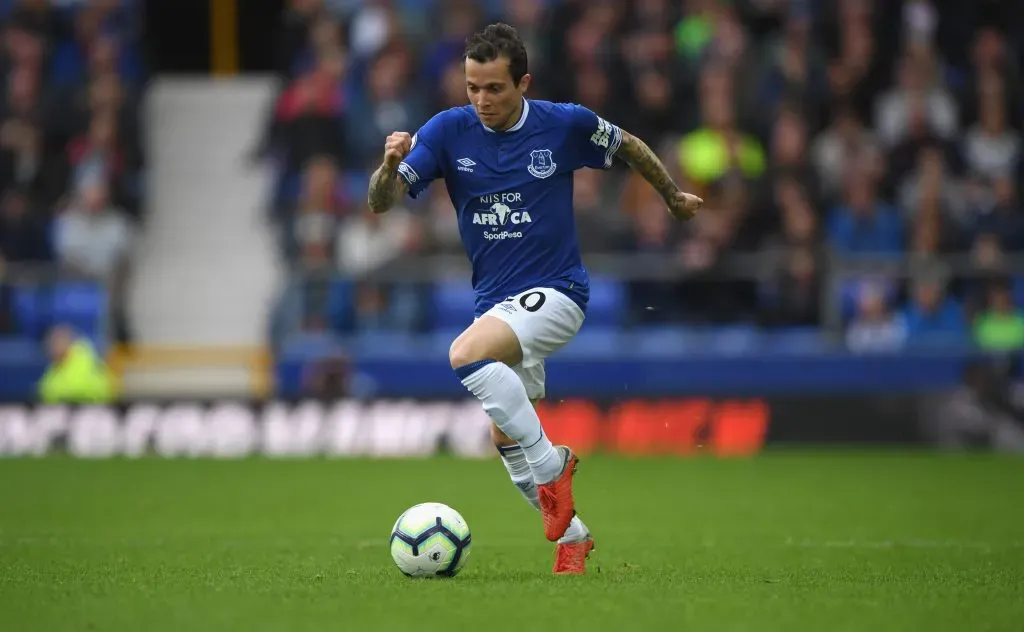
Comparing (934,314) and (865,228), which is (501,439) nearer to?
(934,314)

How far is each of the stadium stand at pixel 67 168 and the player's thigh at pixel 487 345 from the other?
11.5 metres

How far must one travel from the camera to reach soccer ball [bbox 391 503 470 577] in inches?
282

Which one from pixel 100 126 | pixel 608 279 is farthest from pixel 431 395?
A: pixel 100 126

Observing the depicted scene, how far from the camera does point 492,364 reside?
712 centimetres

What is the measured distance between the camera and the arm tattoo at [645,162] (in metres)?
7.75

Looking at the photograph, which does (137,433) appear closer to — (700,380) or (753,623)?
(700,380)

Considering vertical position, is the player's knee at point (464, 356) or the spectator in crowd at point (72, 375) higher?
the player's knee at point (464, 356)

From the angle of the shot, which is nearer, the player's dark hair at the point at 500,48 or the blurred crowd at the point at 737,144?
the player's dark hair at the point at 500,48

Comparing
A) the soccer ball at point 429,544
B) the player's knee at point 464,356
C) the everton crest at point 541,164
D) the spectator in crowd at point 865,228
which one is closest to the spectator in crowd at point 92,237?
the spectator in crowd at point 865,228

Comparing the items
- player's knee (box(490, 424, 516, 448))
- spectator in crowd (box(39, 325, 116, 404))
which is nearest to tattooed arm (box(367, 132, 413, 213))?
player's knee (box(490, 424, 516, 448))

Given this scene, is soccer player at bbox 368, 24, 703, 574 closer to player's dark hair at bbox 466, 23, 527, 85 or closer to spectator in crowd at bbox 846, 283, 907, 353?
player's dark hair at bbox 466, 23, 527, 85

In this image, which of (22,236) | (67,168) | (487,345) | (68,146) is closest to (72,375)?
(22,236)

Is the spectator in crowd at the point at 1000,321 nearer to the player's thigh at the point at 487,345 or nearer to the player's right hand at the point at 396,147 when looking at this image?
the player's thigh at the point at 487,345

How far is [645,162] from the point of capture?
25.7 ft
